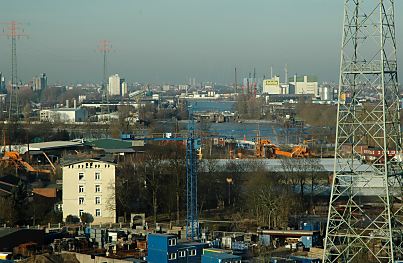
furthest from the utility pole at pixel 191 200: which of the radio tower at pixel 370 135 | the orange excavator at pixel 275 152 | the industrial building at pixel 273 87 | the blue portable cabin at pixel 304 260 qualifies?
the industrial building at pixel 273 87

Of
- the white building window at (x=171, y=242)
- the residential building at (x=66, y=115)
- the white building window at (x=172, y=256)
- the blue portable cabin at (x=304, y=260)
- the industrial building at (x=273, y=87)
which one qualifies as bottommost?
the blue portable cabin at (x=304, y=260)

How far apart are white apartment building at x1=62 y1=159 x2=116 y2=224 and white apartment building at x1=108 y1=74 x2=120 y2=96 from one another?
44.2 meters

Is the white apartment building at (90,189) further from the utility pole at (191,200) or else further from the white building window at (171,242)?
the white building window at (171,242)

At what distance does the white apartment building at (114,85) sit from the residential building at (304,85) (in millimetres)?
11481

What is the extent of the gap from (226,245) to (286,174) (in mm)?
3668

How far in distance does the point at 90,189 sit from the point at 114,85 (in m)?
45.1

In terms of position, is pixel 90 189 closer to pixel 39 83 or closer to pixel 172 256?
pixel 172 256

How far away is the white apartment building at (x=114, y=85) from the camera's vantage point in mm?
52312

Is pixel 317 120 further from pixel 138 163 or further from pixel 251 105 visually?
pixel 138 163

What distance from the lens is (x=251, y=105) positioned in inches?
1315

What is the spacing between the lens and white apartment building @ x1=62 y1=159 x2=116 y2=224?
819cm

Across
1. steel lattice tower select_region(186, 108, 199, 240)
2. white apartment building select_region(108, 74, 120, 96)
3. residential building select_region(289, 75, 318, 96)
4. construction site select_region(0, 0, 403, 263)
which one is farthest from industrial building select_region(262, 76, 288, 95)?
steel lattice tower select_region(186, 108, 199, 240)

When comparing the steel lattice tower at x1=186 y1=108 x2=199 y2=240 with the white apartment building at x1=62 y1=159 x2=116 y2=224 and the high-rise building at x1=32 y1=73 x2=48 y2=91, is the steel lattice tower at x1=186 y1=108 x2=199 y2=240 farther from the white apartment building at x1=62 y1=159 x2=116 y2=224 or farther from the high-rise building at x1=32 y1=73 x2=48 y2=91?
the high-rise building at x1=32 y1=73 x2=48 y2=91

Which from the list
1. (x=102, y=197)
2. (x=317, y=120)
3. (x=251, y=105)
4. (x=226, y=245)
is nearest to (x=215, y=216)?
(x=102, y=197)
